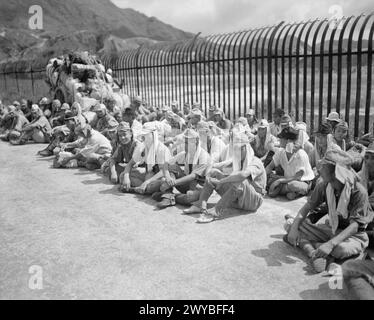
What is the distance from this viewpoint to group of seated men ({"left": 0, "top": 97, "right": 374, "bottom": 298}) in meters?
3.67

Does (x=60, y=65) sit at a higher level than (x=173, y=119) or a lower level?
higher

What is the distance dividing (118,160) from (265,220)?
10.4 ft

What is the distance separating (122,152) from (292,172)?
2.96 m

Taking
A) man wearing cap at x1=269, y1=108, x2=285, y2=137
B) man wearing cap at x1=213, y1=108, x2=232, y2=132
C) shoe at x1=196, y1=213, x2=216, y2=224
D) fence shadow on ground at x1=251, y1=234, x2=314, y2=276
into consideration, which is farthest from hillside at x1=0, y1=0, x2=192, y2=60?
fence shadow on ground at x1=251, y1=234, x2=314, y2=276

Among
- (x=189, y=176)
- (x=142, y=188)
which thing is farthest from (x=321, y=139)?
(x=142, y=188)

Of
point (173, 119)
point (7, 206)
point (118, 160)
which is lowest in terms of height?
point (7, 206)

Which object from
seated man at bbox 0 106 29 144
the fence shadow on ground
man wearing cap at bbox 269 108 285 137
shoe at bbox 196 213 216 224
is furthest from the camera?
seated man at bbox 0 106 29 144

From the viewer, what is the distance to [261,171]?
5.35 m

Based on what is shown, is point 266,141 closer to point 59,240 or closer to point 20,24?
point 59,240

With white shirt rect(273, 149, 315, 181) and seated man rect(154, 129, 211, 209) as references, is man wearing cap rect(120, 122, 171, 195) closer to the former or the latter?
seated man rect(154, 129, 211, 209)

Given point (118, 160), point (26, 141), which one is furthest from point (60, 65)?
point (118, 160)

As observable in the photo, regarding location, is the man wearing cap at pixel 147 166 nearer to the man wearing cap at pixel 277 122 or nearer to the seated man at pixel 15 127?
the man wearing cap at pixel 277 122

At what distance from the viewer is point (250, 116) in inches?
350

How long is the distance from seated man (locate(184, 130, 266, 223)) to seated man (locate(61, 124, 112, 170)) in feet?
11.4
